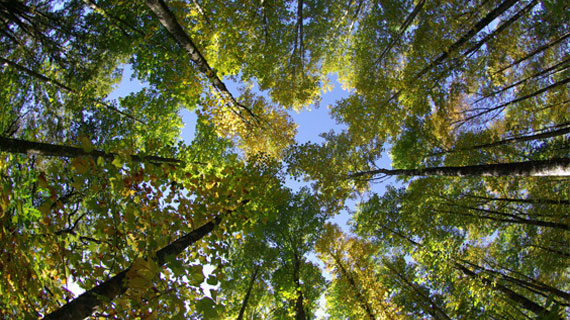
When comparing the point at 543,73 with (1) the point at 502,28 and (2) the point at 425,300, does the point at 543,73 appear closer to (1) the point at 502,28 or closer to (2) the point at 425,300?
(1) the point at 502,28

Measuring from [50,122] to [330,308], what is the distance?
35.1ft

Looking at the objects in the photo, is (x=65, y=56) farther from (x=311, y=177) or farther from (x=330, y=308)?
(x=330, y=308)

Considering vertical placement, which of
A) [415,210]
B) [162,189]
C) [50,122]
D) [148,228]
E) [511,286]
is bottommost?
[148,228]

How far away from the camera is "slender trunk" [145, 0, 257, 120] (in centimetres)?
410

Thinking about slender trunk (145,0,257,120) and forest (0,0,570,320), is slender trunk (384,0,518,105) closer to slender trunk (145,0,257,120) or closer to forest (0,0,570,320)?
forest (0,0,570,320)

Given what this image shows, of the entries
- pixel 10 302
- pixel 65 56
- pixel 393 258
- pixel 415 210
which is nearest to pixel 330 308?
→ pixel 393 258

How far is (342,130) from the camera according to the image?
9.81m

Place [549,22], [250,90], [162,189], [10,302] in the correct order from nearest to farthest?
1. [10,302]
2. [162,189]
3. [549,22]
4. [250,90]

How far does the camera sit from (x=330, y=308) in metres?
9.38

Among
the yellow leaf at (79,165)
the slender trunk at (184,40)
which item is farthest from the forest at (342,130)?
the yellow leaf at (79,165)

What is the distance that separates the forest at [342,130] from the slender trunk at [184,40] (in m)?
0.04

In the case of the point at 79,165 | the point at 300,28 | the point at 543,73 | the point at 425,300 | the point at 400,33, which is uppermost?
the point at 300,28

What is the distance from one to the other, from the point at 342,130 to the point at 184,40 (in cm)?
666

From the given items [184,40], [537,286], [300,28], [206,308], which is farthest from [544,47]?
[206,308]
